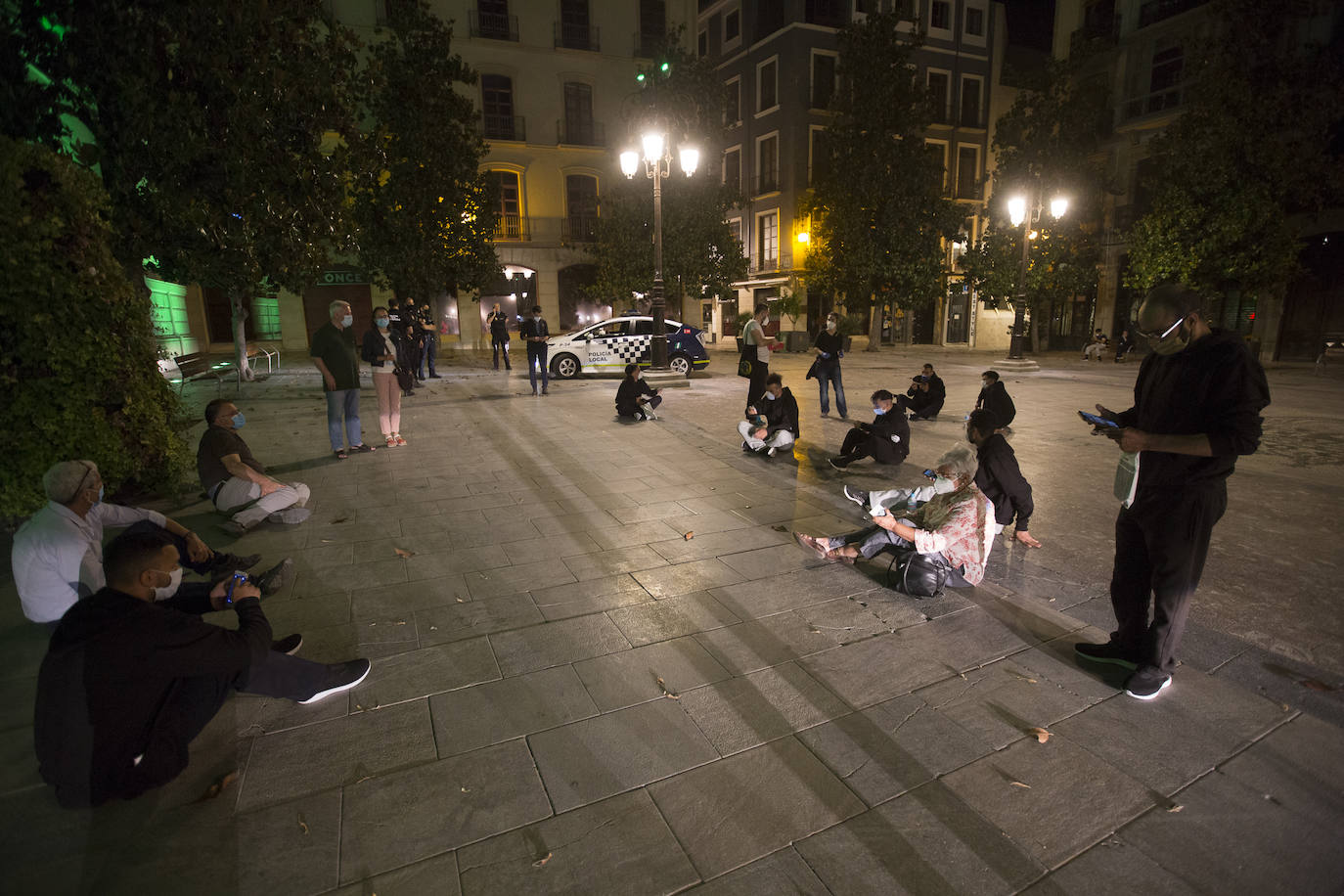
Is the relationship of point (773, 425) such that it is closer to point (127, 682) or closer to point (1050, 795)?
point (1050, 795)

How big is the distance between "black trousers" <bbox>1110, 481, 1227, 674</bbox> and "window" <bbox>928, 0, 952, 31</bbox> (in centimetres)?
3389

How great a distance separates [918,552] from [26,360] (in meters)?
6.50

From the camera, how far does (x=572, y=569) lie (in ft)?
15.2

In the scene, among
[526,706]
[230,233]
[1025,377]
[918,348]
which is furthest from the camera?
[918,348]

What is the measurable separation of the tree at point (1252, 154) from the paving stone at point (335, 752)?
79.1 feet

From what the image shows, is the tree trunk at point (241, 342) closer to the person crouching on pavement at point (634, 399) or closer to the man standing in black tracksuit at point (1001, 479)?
the person crouching on pavement at point (634, 399)

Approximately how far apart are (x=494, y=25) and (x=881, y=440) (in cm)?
2566

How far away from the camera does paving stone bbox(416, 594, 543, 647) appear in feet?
12.2

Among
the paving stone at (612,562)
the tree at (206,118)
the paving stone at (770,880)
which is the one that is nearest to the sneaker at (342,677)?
the paving stone at (612,562)

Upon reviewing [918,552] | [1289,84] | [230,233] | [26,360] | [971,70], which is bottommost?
[918,552]

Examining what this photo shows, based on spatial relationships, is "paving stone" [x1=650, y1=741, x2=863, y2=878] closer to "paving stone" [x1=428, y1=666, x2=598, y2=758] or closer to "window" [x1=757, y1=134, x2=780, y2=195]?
"paving stone" [x1=428, y1=666, x2=598, y2=758]

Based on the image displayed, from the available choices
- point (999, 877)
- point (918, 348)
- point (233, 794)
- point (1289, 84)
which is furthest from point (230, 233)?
point (918, 348)

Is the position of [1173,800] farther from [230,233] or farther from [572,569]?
[230,233]

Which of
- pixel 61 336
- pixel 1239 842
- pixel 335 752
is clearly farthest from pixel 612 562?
pixel 61 336
